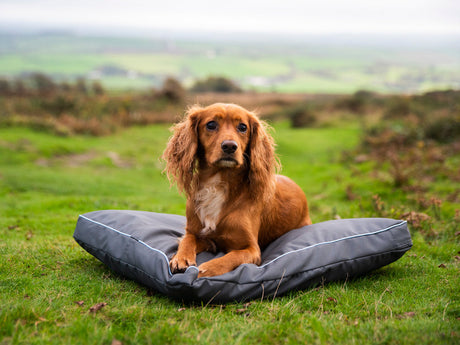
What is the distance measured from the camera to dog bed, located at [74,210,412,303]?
4039 millimetres

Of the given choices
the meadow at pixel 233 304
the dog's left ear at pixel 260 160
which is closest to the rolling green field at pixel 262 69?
the meadow at pixel 233 304

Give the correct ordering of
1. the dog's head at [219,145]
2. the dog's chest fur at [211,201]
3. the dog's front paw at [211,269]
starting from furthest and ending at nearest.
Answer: the dog's chest fur at [211,201]
the dog's head at [219,145]
the dog's front paw at [211,269]

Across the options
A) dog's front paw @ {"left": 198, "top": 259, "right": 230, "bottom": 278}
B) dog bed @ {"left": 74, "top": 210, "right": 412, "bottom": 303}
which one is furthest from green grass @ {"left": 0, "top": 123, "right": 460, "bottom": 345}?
dog's front paw @ {"left": 198, "top": 259, "right": 230, "bottom": 278}

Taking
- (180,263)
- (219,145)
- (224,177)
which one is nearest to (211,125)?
(219,145)

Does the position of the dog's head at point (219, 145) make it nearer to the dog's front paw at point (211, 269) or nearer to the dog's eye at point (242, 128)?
the dog's eye at point (242, 128)

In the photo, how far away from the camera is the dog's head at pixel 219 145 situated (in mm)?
4691

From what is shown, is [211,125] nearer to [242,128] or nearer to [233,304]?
[242,128]

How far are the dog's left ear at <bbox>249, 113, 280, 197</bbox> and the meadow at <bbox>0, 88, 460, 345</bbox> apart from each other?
135 centimetres

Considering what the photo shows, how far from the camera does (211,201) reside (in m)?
4.93

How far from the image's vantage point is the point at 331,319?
148 inches

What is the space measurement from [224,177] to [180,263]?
125 cm

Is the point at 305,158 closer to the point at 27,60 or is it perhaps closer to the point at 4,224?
the point at 4,224

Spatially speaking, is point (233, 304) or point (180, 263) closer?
point (233, 304)

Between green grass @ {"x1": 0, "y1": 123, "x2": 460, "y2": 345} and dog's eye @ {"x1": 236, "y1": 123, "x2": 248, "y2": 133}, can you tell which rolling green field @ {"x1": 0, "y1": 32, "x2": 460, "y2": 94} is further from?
dog's eye @ {"x1": 236, "y1": 123, "x2": 248, "y2": 133}
